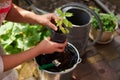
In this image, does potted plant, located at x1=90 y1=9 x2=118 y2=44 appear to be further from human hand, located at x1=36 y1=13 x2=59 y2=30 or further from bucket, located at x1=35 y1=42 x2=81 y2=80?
human hand, located at x1=36 y1=13 x2=59 y2=30

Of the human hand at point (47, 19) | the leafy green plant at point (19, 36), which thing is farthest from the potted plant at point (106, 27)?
the human hand at point (47, 19)

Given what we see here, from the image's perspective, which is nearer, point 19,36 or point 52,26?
point 52,26

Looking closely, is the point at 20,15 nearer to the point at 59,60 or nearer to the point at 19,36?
the point at 59,60

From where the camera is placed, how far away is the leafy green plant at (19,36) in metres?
2.12

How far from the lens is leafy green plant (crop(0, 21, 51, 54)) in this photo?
212 cm

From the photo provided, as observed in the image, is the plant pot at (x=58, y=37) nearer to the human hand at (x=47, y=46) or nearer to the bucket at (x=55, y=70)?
the human hand at (x=47, y=46)

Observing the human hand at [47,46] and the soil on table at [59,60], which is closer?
the human hand at [47,46]

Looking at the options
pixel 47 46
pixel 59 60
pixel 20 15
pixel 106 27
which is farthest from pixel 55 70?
pixel 106 27

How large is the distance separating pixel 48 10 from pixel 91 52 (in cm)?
62

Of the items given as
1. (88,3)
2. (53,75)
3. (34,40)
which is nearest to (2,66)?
(53,75)

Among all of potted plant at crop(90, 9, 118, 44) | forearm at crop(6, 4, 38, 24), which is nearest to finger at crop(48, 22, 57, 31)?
forearm at crop(6, 4, 38, 24)

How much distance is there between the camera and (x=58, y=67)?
1.59 metres

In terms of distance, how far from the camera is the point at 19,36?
219 cm

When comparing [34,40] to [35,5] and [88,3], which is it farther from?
[88,3]
